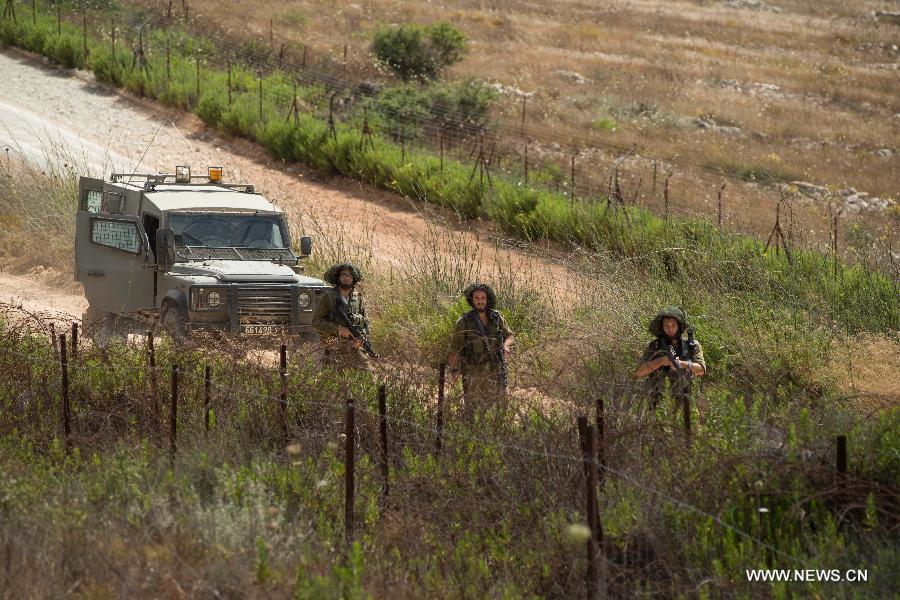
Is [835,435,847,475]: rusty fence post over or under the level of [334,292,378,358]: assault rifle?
over

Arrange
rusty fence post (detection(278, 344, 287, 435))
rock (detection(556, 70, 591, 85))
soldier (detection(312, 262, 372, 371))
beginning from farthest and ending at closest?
1. rock (detection(556, 70, 591, 85))
2. soldier (detection(312, 262, 372, 371))
3. rusty fence post (detection(278, 344, 287, 435))

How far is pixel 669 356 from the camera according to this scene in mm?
8969

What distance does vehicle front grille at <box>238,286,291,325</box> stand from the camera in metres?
11.2

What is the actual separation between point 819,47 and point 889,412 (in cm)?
4522

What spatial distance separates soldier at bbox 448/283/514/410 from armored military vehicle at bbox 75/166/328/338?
6.67 ft

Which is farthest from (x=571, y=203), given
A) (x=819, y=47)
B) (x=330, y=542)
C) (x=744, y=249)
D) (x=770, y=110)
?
(x=819, y=47)

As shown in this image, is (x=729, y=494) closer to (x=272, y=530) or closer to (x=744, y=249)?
(x=272, y=530)

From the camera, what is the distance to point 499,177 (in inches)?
842

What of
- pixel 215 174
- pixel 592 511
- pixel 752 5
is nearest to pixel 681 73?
pixel 752 5

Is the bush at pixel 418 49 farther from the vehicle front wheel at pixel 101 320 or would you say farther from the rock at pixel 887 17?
the rock at pixel 887 17

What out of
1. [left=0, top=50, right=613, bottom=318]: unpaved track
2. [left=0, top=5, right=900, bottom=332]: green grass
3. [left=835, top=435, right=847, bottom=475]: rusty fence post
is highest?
[left=835, top=435, right=847, bottom=475]: rusty fence post

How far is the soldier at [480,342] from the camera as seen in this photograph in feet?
30.7

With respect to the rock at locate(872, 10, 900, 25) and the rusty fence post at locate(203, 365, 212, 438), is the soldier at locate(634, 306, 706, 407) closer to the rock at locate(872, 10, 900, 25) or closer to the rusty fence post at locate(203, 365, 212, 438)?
the rusty fence post at locate(203, 365, 212, 438)

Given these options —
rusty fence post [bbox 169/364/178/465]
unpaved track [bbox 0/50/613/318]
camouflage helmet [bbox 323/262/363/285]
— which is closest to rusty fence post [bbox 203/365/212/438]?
rusty fence post [bbox 169/364/178/465]
